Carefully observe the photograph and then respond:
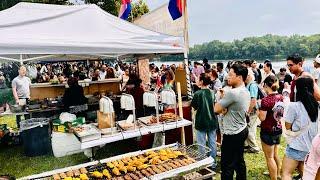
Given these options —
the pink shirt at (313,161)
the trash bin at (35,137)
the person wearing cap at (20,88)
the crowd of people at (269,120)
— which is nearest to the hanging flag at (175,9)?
the crowd of people at (269,120)

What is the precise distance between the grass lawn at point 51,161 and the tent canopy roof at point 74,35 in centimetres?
253

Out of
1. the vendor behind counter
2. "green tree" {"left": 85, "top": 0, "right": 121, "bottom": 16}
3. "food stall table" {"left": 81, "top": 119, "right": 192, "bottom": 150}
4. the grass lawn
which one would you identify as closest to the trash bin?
the grass lawn

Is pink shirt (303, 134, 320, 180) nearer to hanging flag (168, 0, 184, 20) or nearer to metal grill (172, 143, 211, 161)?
metal grill (172, 143, 211, 161)

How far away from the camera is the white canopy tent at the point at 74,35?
448 cm

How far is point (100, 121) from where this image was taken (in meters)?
5.07

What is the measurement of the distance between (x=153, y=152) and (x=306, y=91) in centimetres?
240

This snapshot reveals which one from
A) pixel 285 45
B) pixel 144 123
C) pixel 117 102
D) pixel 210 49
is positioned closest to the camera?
pixel 144 123

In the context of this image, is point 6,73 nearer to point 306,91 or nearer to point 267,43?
point 306,91

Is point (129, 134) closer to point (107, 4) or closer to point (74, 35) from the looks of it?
point (74, 35)

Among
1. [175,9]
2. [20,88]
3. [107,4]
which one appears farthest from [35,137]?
[107,4]

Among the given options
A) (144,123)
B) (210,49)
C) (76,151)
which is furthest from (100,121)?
(210,49)

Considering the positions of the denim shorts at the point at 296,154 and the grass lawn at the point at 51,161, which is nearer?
the denim shorts at the point at 296,154

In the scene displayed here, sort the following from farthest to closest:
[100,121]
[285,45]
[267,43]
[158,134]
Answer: [267,43], [285,45], [158,134], [100,121]

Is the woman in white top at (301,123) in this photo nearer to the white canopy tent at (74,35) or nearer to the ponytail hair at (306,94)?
the ponytail hair at (306,94)
